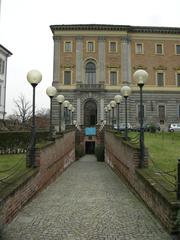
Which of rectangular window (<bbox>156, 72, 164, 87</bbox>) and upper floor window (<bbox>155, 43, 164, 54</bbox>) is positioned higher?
upper floor window (<bbox>155, 43, 164, 54</bbox>)

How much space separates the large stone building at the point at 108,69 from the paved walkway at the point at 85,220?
32515 mm

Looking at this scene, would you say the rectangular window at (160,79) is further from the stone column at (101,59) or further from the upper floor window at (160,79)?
the stone column at (101,59)

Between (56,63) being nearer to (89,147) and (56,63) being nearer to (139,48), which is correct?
(139,48)

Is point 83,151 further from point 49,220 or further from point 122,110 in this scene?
point 49,220

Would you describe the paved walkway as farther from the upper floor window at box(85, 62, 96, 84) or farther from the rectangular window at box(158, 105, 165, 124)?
the rectangular window at box(158, 105, 165, 124)

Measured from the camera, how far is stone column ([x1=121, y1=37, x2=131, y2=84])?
4206 cm

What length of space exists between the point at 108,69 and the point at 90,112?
24.2 feet

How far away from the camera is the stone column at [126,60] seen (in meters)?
42.1

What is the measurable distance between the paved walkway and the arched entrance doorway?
32.5 m

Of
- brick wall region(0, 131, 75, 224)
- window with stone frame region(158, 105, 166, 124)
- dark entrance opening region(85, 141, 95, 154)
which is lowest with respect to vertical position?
dark entrance opening region(85, 141, 95, 154)

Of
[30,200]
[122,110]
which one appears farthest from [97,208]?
[122,110]

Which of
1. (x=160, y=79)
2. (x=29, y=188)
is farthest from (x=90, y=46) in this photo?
(x=29, y=188)

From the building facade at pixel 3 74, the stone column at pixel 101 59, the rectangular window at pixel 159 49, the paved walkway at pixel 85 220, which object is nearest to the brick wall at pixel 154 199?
the paved walkway at pixel 85 220

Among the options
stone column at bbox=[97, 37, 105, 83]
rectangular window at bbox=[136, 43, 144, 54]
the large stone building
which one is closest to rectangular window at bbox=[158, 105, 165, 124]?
the large stone building
